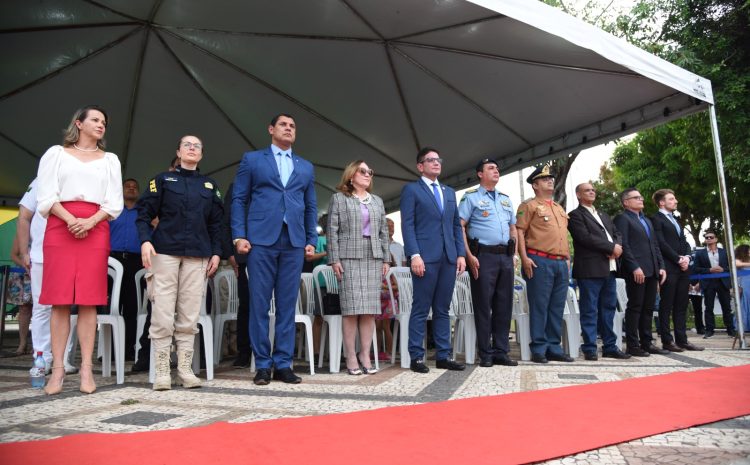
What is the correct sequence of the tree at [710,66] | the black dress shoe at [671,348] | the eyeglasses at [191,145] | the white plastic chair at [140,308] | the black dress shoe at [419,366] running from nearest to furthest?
the eyeglasses at [191,145]
the white plastic chair at [140,308]
the black dress shoe at [419,366]
the black dress shoe at [671,348]
the tree at [710,66]

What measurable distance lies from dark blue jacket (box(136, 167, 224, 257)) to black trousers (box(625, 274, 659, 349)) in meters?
4.19

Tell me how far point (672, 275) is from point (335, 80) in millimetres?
4535

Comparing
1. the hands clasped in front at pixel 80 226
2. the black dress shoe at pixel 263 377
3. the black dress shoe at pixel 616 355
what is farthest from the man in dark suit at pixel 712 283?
the hands clasped in front at pixel 80 226

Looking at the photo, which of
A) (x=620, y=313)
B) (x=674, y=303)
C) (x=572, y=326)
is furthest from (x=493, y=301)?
(x=674, y=303)

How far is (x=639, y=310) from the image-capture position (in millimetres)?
5711

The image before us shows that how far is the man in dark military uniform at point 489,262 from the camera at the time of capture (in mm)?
4891

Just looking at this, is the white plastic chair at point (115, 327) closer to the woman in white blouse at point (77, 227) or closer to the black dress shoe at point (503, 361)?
the woman in white blouse at point (77, 227)

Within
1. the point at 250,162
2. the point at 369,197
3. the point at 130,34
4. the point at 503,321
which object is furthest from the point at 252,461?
the point at 130,34

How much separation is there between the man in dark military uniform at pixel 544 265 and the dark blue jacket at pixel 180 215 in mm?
2898

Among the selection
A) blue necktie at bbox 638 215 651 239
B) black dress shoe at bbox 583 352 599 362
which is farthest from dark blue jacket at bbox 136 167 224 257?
blue necktie at bbox 638 215 651 239

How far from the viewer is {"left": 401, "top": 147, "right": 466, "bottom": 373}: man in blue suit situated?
4.61m

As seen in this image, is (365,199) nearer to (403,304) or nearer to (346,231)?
(346,231)

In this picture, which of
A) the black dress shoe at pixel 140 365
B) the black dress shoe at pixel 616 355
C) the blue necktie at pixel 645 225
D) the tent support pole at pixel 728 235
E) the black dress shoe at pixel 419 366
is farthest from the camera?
the blue necktie at pixel 645 225

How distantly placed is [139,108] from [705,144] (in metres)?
13.7
